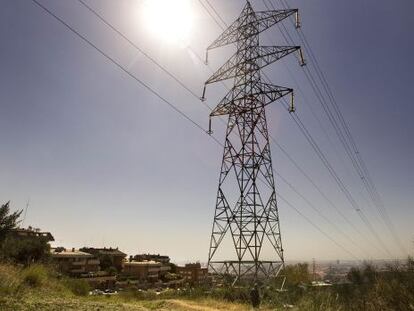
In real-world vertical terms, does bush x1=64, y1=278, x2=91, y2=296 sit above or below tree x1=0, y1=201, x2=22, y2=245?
below

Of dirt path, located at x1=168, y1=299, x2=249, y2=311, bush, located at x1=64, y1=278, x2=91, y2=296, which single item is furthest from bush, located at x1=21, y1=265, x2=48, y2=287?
dirt path, located at x1=168, y1=299, x2=249, y2=311

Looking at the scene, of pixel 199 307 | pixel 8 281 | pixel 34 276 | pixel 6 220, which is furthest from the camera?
pixel 6 220

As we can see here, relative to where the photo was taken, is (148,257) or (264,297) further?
(148,257)

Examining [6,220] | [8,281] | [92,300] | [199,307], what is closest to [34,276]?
[92,300]

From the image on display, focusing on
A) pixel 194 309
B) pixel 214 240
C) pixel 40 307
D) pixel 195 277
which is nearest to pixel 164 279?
pixel 195 277

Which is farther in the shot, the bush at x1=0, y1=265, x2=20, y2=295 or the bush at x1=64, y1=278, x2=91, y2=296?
the bush at x1=64, y1=278, x2=91, y2=296

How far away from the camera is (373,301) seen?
33.3 ft

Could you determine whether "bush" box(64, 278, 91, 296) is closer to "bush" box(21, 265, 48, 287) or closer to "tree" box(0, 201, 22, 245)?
"bush" box(21, 265, 48, 287)

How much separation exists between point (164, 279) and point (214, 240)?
73930 mm

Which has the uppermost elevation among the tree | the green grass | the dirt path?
the tree

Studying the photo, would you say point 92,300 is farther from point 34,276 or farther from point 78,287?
point 78,287

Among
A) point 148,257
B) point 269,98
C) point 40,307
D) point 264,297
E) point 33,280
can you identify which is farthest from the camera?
point 148,257

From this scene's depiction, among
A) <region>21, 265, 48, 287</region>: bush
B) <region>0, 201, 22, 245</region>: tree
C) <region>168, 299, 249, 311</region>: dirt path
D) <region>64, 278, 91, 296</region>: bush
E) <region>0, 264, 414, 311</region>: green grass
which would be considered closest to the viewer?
<region>0, 264, 414, 311</region>: green grass

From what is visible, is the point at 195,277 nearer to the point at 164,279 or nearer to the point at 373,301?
the point at 164,279
